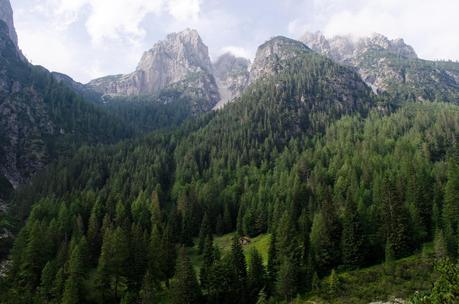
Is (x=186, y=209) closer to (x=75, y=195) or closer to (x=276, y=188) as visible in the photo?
(x=276, y=188)

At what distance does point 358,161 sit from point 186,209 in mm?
65890

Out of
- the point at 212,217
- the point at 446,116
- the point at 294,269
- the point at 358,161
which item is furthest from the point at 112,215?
the point at 446,116

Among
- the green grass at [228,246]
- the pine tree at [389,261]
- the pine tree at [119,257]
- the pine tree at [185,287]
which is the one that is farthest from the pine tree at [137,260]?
the pine tree at [389,261]

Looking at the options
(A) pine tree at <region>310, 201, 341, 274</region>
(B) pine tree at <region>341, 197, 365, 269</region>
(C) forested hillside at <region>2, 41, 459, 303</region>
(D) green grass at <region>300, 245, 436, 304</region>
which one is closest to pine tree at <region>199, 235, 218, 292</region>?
(C) forested hillside at <region>2, 41, 459, 303</region>

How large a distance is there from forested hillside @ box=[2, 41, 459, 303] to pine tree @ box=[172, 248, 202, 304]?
191mm

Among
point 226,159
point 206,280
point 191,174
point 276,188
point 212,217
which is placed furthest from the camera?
point 226,159

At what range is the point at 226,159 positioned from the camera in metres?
188

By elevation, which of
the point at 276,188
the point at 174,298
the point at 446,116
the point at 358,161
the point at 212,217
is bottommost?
the point at 174,298

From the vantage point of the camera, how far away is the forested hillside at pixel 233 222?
254ft

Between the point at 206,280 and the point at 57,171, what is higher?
the point at 57,171

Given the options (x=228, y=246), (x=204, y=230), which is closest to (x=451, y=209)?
(x=228, y=246)

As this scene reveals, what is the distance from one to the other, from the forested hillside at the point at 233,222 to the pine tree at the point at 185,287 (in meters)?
0.19

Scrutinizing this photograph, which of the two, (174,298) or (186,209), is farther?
(186,209)

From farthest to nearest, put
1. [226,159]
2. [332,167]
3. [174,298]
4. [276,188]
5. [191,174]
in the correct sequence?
[226,159] → [191,174] → [332,167] → [276,188] → [174,298]
